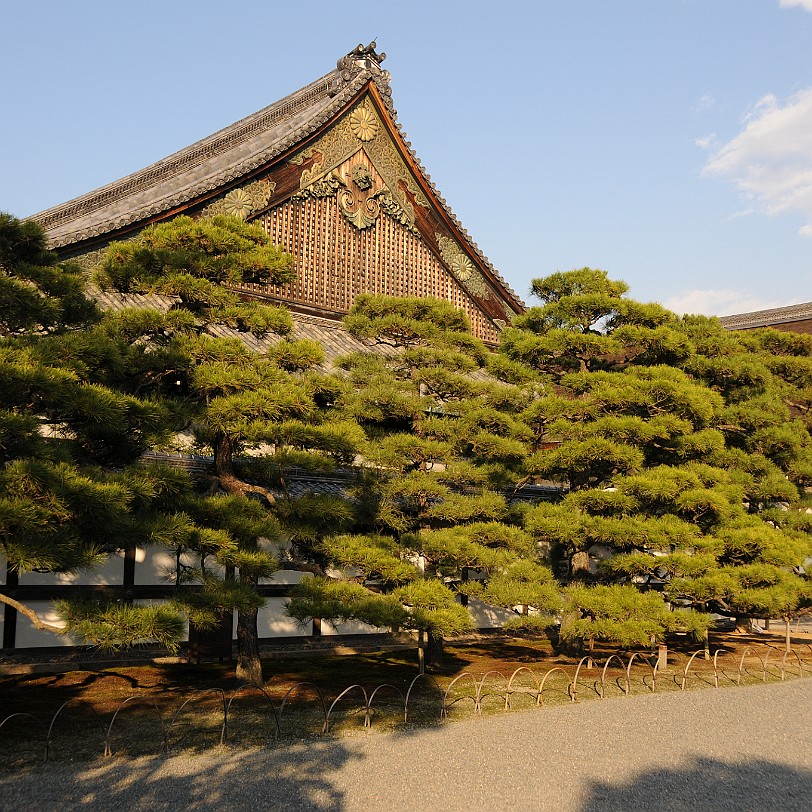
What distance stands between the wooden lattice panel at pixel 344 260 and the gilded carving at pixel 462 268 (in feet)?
0.60

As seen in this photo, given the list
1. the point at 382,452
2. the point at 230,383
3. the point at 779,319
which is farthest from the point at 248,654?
the point at 779,319

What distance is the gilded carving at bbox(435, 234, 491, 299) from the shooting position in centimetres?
2130

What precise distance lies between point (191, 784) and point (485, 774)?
2788 mm

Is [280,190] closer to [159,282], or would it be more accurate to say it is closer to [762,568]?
[159,282]

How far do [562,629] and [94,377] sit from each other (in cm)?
846

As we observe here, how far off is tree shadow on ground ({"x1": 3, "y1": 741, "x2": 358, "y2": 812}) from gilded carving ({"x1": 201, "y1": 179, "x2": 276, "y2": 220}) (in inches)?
470

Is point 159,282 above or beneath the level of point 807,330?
beneath

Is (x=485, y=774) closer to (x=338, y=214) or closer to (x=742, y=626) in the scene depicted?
(x=338, y=214)

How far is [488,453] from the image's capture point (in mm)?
13258

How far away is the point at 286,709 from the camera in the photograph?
34.9 feet

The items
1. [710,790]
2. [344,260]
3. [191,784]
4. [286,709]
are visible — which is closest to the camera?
[191,784]

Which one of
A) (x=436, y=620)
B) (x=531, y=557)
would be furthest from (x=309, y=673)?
(x=531, y=557)

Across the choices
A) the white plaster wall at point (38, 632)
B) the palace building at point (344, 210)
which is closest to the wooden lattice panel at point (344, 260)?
the palace building at point (344, 210)

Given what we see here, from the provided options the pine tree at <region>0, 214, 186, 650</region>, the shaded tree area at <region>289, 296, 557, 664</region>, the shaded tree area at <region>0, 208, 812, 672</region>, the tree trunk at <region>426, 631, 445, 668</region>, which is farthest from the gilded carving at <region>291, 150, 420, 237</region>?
the pine tree at <region>0, 214, 186, 650</region>
